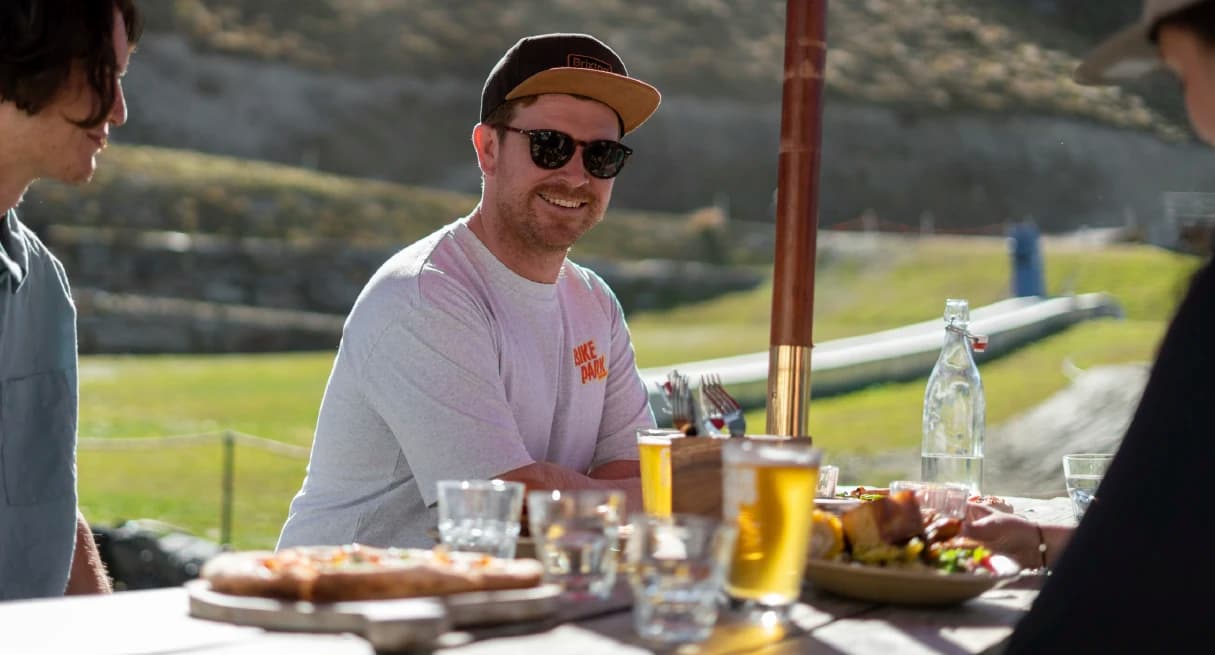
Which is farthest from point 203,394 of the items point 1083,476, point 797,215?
point 1083,476

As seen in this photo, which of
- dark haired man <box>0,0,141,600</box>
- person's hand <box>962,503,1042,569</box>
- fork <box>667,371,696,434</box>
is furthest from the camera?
dark haired man <box>0,0,141,600</box>

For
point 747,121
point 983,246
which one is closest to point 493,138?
point 983,246

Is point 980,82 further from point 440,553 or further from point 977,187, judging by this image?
point 440,553

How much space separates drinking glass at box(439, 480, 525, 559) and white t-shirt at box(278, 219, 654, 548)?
2.54 feet

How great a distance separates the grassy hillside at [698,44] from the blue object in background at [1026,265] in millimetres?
25483

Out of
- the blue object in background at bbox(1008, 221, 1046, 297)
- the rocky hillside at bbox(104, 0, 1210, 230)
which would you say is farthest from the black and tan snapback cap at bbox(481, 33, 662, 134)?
the rocky hillside at bbox(104, 0, 1210, 230)

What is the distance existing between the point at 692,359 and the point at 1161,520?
2044 centimetres

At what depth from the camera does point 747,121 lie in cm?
5131

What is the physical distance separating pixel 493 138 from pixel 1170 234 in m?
29.3

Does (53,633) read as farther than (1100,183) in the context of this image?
No

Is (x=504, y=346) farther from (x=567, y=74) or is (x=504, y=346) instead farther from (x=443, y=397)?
(x=567, y=74)

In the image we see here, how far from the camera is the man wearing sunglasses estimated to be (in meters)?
2.83

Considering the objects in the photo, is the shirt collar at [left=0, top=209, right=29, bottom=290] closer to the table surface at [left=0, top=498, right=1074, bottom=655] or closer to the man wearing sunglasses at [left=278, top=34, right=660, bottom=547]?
the man wearing sunglasses at [left=278, top=34, right=660, bottom=547]

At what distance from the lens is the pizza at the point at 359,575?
64.3 inches
